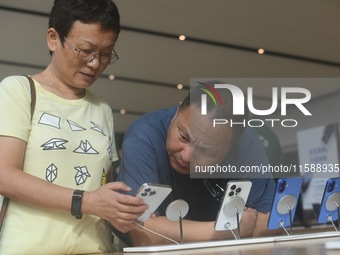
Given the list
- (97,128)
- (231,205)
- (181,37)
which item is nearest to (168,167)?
(231,205)

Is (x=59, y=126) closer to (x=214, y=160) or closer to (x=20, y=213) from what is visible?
(x=20, y=213)

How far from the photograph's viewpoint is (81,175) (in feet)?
3.71

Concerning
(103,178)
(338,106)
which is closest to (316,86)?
(338,106)

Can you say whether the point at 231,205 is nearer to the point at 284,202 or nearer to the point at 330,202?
the point at 284,202

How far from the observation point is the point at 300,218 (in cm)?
554

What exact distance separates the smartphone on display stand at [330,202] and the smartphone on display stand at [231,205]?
0.93ft

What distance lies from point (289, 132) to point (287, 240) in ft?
13.3

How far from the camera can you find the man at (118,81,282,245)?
54.1 inches

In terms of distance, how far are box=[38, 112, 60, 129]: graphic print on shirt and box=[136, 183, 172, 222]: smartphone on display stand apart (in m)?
0.21

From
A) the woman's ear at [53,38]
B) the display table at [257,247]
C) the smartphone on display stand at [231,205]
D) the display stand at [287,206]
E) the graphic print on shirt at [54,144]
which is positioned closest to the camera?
the display table at [257,247]

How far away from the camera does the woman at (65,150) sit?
3.39 feet

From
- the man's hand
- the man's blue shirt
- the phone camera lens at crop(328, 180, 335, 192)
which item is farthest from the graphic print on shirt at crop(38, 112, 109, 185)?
the phone camera lens at crop(328, 180, 335, 192)

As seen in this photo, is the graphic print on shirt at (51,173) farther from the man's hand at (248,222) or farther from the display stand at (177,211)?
the man's hand at (248,222)

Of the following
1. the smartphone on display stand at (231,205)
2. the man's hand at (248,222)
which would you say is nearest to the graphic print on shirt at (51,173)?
the smartphone on display stand at (231,205)
